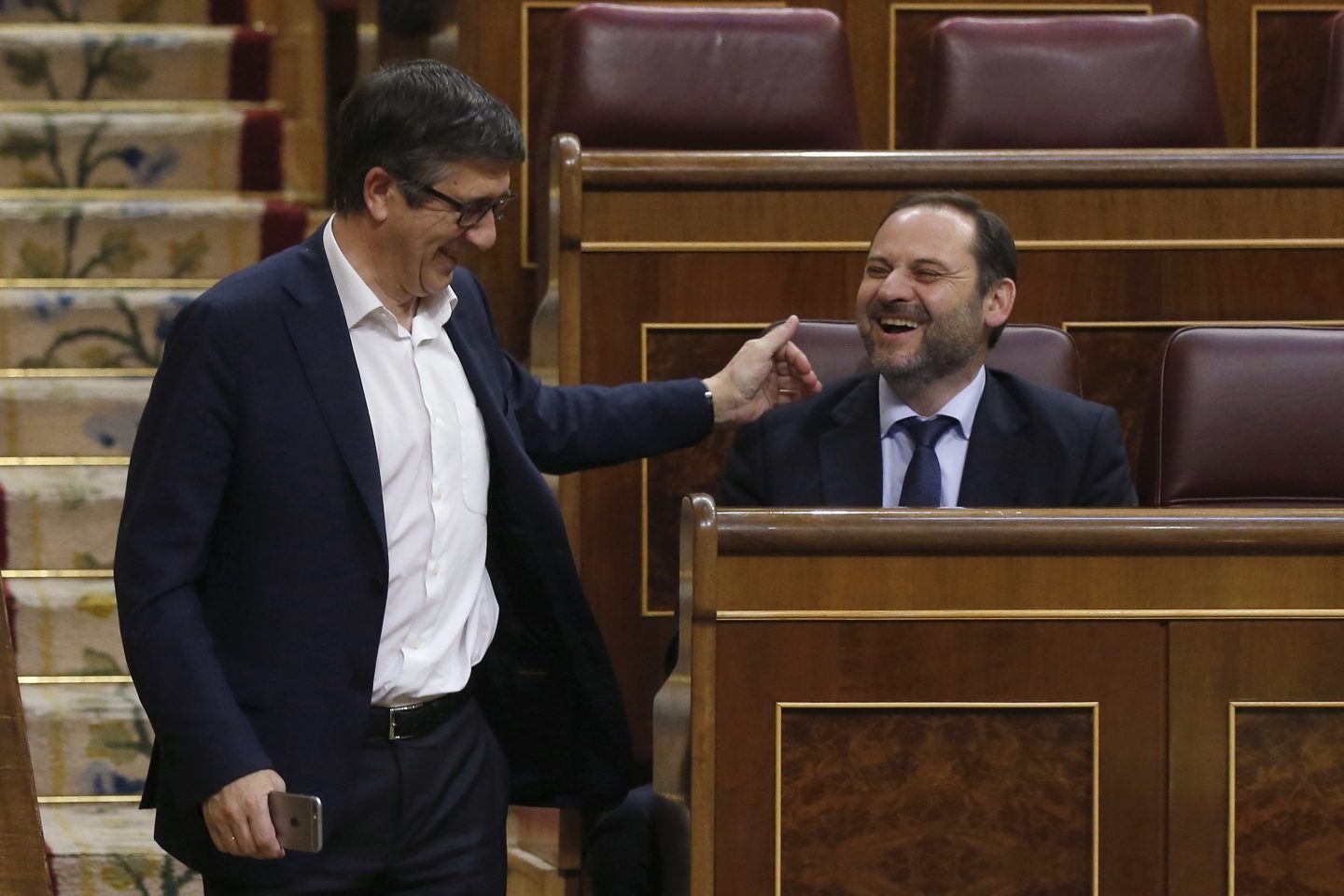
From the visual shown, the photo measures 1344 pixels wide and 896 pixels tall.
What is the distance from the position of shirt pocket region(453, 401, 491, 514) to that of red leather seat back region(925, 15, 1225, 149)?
0.58 meters

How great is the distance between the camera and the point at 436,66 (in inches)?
27.5

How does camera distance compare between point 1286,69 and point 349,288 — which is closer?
point 349,288

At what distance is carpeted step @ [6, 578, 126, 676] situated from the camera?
111cm

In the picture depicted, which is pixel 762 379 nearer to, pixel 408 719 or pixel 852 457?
pixel 852 457

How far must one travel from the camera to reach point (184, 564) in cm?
65

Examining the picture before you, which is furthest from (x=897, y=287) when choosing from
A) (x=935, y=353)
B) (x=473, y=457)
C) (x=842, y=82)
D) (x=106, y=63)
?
(x=106, y=63)

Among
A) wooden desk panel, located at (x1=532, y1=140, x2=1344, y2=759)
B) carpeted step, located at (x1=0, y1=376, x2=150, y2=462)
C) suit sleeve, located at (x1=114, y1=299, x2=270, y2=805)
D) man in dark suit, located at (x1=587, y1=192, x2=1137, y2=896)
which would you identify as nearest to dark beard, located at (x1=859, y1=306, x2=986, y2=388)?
man in dark suit, located at (x1=587, y1=192, x2=1137, y2=896)

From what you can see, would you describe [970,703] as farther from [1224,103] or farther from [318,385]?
[1224,103]

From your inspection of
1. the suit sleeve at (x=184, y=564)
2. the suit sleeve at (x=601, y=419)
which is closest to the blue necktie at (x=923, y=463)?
the suit sleeve at (x=601, y=419)

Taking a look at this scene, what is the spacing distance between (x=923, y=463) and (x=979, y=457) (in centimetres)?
3

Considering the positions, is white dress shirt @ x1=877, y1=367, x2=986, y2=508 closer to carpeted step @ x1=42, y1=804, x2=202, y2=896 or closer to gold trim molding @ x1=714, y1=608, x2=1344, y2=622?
gold trim molding @ x1=714, y1=608, x2=1344, y2=622

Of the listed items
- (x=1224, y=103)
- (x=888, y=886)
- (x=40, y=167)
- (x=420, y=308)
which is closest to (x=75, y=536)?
(x=40, y=167)

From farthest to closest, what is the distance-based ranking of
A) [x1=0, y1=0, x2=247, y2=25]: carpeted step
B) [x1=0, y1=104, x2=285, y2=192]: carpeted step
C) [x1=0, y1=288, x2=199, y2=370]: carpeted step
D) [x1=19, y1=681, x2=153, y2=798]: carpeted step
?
[x1=0, y1=0, x2=247, y2=25]: carpeted step < [x1=0, y1=104, x2=285, y2=192]: carpeted step < [x1=0, y1=288, x2=199, y2=370]: carpeted step < [x1=19, y1=681, x2=153, y2=798]: carpeted step

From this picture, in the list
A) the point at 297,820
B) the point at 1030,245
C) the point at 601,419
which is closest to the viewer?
the point at 297,820
